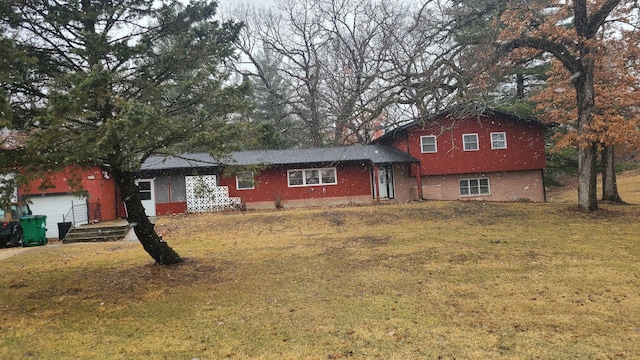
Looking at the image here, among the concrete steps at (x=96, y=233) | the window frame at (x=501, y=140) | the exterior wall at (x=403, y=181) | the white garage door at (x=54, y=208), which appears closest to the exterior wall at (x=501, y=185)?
the exterior wall at (x=403, y=181)

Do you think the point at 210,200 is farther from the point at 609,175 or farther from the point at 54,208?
the point at 609,175

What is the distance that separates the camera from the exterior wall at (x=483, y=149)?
961 inches

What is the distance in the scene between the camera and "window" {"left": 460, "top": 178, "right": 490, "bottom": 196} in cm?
2502

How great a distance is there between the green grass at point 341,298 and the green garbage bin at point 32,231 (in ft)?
10.4

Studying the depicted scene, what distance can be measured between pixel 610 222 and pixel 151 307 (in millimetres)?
15018

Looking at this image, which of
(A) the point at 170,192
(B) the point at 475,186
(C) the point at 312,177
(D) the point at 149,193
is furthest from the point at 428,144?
(D) the point at 149,193

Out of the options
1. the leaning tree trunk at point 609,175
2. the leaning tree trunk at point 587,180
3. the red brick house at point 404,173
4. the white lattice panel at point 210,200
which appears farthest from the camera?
the red brick house at point 404,173

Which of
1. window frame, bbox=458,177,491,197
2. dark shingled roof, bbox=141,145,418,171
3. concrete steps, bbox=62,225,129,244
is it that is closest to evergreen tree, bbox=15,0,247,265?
concrete steps, bbox=62,225,129,244

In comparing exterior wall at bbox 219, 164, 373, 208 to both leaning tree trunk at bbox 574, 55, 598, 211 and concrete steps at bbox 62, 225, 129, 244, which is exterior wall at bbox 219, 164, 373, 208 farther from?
leaning tree trunk at bbox 574, 55, 598, 211

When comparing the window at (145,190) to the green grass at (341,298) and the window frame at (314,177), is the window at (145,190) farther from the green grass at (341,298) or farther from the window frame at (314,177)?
the green grass at (341,298)

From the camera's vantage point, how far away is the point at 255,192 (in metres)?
23.8

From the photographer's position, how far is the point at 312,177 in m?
24.2

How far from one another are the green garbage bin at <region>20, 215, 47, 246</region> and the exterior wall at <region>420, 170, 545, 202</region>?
63.3 feet

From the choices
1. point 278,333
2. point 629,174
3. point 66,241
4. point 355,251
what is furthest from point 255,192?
point 629,174
